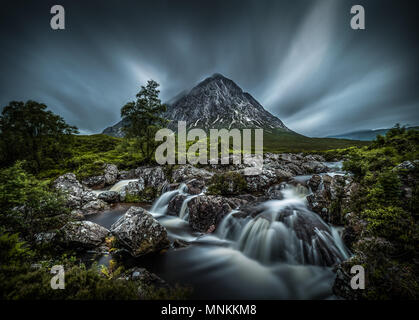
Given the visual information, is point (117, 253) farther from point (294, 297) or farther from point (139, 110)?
point (139, 110)

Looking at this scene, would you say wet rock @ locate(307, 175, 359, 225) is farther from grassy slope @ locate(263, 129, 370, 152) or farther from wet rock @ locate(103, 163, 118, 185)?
grassy slope @ locate(263, 129, 370, 152)

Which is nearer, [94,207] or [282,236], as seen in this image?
[282,236]

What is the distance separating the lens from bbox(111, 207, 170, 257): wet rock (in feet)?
21.3

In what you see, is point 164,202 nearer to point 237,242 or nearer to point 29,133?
point 237,242

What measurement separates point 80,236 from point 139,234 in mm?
2955

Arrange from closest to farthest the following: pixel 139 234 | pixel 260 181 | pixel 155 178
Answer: pixel 139 234, pixel 260 181, pixel 155 178

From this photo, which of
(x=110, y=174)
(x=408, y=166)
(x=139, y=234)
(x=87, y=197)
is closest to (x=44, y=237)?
(x=139, y=234)

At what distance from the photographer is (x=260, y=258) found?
6.88 metres

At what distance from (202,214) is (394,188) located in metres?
9.27

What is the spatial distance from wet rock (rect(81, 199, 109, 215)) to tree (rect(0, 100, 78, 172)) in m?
16.4

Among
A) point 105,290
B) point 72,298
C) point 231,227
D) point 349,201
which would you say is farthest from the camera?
point 231,227

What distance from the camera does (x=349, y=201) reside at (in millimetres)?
7258

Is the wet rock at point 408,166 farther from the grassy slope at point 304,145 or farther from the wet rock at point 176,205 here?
the grassy slope at point 304,145
